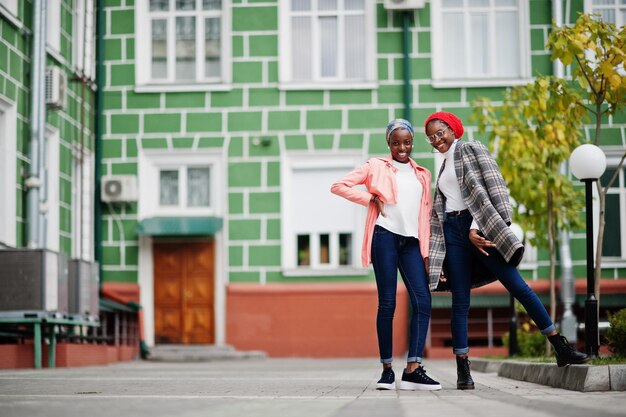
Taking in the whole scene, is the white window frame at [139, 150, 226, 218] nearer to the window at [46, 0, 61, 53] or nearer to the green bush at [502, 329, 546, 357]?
the window at [46, 0, 61, 53]

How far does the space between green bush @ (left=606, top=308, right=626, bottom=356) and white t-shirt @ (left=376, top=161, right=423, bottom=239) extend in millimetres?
1901

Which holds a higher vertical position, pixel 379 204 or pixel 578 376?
pixel 379 204

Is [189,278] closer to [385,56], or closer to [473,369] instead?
[385,56]

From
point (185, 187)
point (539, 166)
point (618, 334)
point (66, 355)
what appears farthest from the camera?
point (185, 187)

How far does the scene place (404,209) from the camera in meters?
8.00

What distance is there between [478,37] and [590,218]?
37.6 feet

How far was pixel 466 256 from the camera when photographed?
7.98 m

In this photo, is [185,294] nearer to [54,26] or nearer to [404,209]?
[54,26]

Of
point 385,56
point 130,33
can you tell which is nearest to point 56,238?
point 130,33

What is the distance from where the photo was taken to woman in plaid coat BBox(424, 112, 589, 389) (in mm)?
7723

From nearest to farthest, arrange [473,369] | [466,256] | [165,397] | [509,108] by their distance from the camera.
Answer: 1. [165,397]
2. [466,256]
3. [473,369]
4. [509,108]

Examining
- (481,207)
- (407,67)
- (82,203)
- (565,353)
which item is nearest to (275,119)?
(407,67)

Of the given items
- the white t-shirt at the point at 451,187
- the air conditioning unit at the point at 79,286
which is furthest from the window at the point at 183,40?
the white t-shirt at the point at 451,187

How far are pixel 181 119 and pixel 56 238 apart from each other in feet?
12.1
